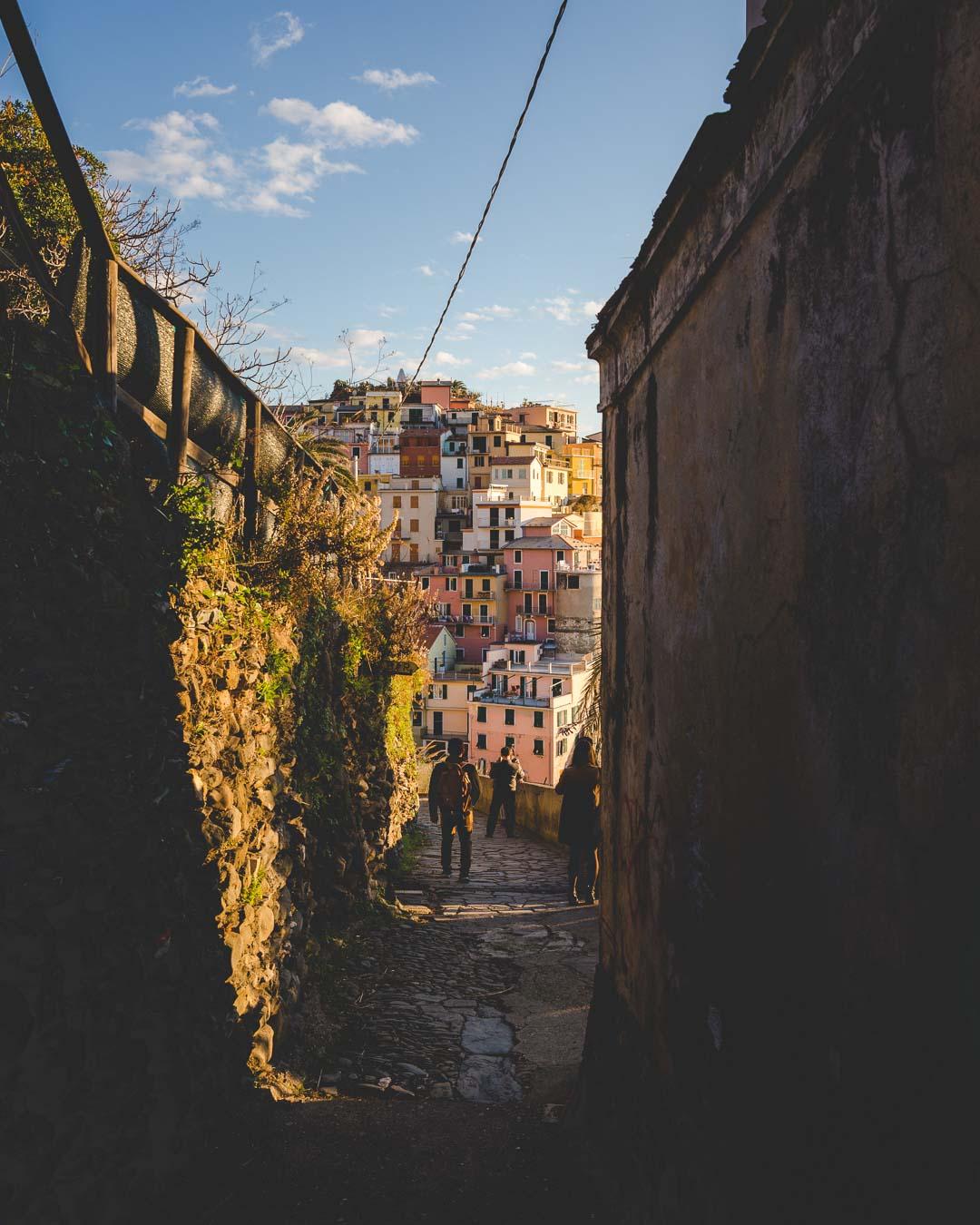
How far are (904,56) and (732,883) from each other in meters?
2.44

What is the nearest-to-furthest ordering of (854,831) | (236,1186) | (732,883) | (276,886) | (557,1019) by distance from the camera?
1. (854,831)
2. (732,883)
3. (236,1186)
4. (276,886)
5. (557,1019)

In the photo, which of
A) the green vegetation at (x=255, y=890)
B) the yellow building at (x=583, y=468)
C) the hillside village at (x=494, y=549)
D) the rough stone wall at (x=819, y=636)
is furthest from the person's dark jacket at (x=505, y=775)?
the yellow building at (x=583, y=468)

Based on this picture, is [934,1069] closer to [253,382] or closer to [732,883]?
[732,883]

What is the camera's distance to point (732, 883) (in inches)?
129

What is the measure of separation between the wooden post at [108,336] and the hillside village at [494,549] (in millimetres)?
30854

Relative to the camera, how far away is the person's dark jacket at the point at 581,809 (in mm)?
10133

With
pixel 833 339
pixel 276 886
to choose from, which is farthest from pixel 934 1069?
pixel 276 886

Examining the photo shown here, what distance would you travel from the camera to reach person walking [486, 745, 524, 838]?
14.1 m

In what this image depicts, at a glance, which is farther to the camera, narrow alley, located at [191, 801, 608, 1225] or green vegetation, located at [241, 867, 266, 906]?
green vegetation, located at [241, 867, 266, 906]

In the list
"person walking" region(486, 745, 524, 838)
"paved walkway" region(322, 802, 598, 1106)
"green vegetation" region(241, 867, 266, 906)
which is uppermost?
"green vegetation" region(241, 867, 266, 906)

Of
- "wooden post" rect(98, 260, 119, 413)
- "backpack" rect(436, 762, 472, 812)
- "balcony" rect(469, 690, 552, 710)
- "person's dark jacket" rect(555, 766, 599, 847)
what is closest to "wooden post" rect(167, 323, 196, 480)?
"wooden post" rect(98, 260, 119, 413)

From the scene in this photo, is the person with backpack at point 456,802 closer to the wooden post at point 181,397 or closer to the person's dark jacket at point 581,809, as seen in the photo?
the person's dark jacket at point 581,809

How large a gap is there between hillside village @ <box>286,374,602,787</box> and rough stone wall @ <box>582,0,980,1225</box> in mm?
33018

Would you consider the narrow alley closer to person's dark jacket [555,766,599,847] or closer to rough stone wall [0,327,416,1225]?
rough stone wall [0,327,416,1225]
